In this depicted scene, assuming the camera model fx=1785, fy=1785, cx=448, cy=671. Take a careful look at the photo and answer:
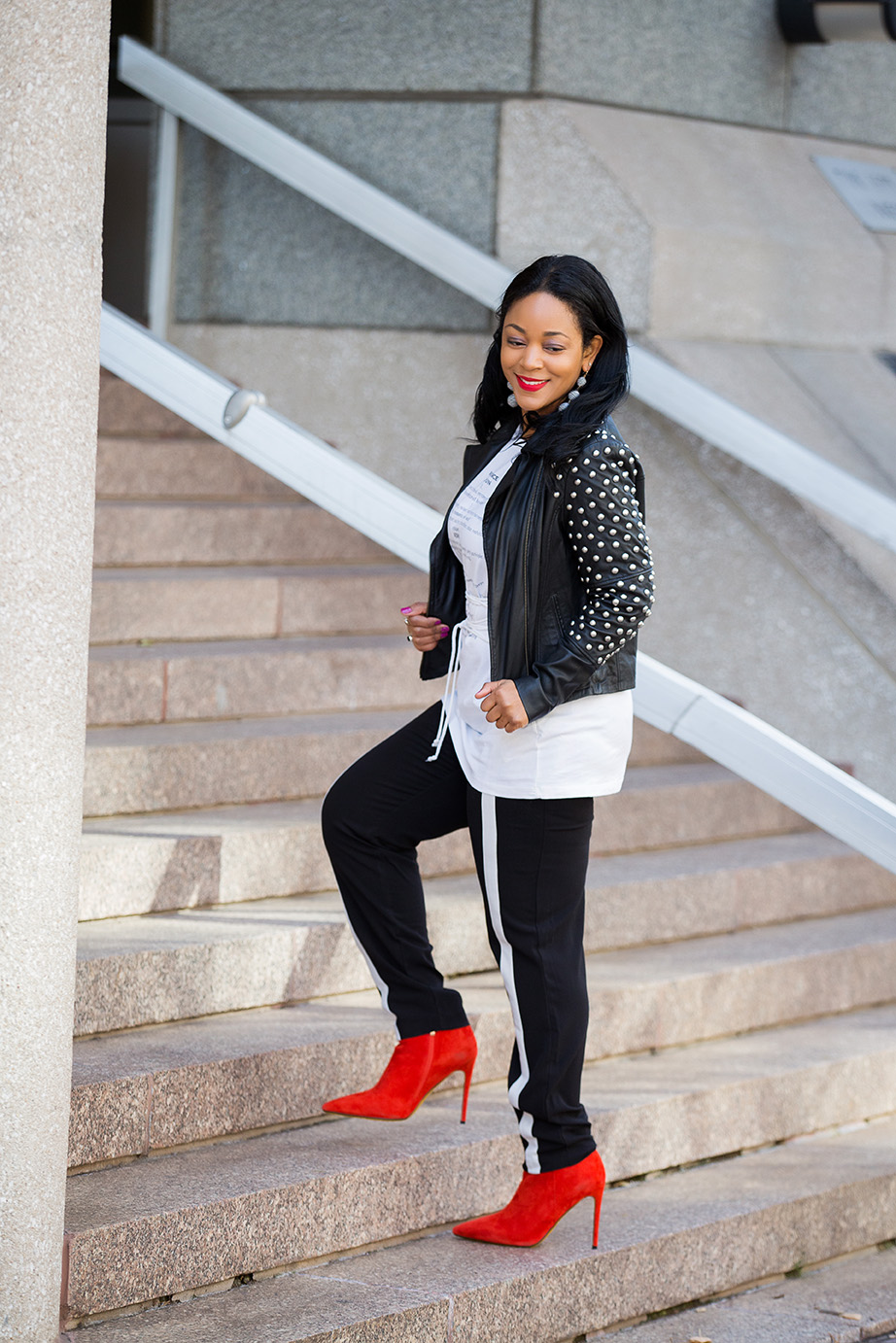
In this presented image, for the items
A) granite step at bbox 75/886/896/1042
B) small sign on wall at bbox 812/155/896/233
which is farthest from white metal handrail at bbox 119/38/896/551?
small sign on wall at bbox 812/155/896/233

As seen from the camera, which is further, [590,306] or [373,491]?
[373,491]

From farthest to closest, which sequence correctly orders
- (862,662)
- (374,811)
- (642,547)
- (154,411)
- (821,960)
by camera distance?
1. (154,411)
2. (862,662)
3. (821,960)
4. (374,811)
5. (642,547)

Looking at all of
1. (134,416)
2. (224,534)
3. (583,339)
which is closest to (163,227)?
(134,416)

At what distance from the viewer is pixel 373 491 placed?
5.29 m

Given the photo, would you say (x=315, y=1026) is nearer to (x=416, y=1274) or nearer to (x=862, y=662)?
(x=416, y=1274)

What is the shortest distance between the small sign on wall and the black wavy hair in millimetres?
4225

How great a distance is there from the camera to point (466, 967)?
4.42 meters

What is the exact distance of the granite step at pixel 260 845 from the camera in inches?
160

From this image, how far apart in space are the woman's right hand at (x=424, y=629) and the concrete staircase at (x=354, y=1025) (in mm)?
947

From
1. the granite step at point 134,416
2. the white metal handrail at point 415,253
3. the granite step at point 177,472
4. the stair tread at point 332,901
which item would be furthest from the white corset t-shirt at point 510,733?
the granite step at point 134,416

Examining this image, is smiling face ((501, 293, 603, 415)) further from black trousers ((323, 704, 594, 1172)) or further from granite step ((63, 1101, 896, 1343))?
granite step ((63, 1101, 896, 1343))

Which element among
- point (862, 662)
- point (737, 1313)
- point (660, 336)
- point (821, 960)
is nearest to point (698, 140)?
point (660, 336)

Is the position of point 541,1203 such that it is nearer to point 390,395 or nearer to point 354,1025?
point 354,1025

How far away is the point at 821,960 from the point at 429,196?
3.18 metres
